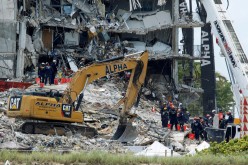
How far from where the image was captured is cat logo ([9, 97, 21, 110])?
1398 inches

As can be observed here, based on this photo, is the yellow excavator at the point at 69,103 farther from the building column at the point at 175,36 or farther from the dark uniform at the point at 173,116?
the building column at the point at 175,36

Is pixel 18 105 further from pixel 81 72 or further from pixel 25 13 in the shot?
pixel 25 13

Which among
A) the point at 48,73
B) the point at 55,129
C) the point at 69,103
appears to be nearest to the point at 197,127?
the point at 69,103

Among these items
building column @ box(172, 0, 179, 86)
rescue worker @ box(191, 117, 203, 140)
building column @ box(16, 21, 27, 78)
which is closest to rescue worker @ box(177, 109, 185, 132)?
rescue worker @ box(191, 117, 203, 140)

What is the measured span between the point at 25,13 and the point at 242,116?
31.7m

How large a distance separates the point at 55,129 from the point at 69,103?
1.31m

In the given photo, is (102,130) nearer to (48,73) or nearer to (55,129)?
(55,129)

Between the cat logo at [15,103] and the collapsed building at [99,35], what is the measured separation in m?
19.9

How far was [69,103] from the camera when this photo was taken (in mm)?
36594

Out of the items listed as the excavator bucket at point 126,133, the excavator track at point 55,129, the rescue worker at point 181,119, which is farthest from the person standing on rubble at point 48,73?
the excavator bucket at point 126,133

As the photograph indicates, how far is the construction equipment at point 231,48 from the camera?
44.4 meters

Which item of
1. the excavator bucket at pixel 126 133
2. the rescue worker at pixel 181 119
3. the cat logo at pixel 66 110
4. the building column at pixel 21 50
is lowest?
the excavator bucket at pixel 126 133

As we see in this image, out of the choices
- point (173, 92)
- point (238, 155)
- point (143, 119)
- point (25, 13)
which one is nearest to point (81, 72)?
point (143, 119)

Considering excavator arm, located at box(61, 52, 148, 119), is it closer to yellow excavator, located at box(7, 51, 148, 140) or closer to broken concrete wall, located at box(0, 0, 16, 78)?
yellow excavator, located at box(7, 51, 148, 140)
